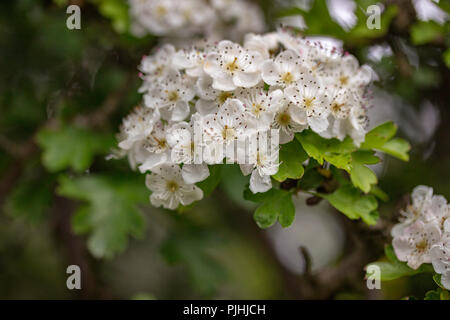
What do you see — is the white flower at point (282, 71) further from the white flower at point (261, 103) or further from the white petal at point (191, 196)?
the white petal at point (191, 196)

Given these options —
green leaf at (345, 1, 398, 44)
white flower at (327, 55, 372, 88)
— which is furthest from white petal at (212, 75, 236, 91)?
green leaf at (345, 1, 398, 44)

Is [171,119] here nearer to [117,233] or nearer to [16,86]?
[117,233]

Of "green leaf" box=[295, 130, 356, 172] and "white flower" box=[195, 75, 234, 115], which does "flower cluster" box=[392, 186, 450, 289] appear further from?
"white flower" box=[195, 75, 234, 115]

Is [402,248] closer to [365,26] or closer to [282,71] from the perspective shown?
[282,71]

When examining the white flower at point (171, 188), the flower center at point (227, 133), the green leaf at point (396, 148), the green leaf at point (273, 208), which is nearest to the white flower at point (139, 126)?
the white flower at point (171, 188)

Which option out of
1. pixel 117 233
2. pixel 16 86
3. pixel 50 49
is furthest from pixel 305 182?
pixel 16 86

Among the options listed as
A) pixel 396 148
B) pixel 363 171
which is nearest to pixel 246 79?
pixel 363 171
